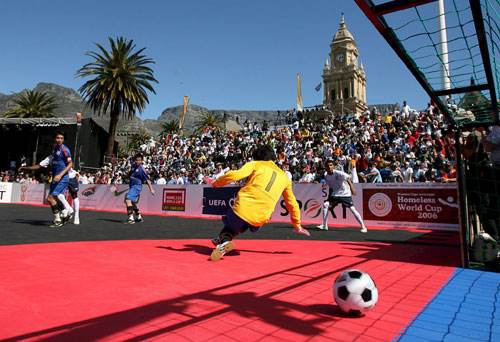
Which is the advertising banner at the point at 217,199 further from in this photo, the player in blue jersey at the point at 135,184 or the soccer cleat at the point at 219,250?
the soccer cleat at the point at 219,250

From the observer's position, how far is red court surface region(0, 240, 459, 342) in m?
2.41

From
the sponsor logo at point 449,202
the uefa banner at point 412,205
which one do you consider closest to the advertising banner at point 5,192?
the uefa banner at point 412,205

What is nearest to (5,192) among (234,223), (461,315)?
(234,223)

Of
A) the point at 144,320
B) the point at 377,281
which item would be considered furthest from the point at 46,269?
the point at 377,281

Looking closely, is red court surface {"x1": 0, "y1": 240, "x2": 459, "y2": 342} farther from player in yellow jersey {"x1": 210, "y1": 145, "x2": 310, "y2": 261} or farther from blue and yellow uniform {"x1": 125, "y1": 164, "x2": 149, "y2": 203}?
blue and yellow uniform {"x1": 125, "y1": 164, "x2": 149, "y2": 203}

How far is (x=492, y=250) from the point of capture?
4.84 m

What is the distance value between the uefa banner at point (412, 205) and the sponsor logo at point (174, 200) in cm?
852

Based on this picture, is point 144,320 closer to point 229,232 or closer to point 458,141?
point 229,232

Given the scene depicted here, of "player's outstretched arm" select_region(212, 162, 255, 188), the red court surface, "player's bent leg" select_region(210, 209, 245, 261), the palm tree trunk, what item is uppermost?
the palm tree trunk

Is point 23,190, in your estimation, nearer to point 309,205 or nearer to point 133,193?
point 133,193

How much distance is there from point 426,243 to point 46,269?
736 centimetres

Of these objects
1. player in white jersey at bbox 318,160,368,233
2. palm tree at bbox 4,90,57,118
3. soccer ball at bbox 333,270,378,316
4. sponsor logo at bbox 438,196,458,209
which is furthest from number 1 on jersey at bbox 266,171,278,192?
palm tree at bbox 4,90,57,118

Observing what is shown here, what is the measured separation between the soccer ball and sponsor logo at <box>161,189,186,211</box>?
13.8 m

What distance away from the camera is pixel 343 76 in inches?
3858
